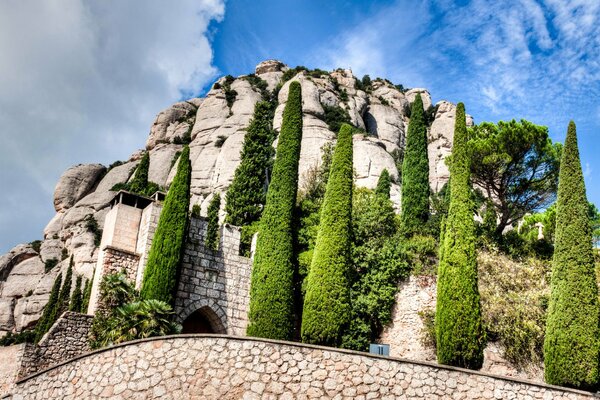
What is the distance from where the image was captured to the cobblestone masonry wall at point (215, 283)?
2191 cm

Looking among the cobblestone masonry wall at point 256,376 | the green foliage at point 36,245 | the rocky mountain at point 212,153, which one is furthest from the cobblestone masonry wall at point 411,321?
the green foliage at point 36,245

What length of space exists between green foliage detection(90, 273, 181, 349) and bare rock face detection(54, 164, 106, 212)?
32.0 m

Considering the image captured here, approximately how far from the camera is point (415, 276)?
2280cm

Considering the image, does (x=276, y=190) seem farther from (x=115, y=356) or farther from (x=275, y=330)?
(x=115, y=356)

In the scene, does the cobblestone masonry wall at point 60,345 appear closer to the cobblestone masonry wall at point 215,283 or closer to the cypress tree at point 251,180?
the cobblestone masonry wall at point 215,283

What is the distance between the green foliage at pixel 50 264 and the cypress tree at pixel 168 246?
24.3 meters

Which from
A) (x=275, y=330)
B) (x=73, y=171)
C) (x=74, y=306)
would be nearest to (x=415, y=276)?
(x=275, y=330)

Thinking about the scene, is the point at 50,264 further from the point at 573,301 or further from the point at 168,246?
the point at 573,301

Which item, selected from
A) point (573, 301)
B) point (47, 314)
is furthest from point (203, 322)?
point (47, 314)

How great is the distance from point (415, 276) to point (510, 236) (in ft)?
20.0

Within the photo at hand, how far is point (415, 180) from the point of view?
95.2 feet

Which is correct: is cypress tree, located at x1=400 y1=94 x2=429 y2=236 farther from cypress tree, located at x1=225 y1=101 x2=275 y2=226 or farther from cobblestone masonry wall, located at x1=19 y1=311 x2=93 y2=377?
cobblestone masonry wall, located at x1=19 y1=311 x2=93 y2=377

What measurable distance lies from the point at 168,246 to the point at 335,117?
31.5m

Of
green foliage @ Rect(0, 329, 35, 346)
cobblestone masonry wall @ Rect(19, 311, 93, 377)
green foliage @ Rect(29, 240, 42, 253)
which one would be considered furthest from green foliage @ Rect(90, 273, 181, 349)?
green foliage @ Rect(29, 240, 42, 253)
